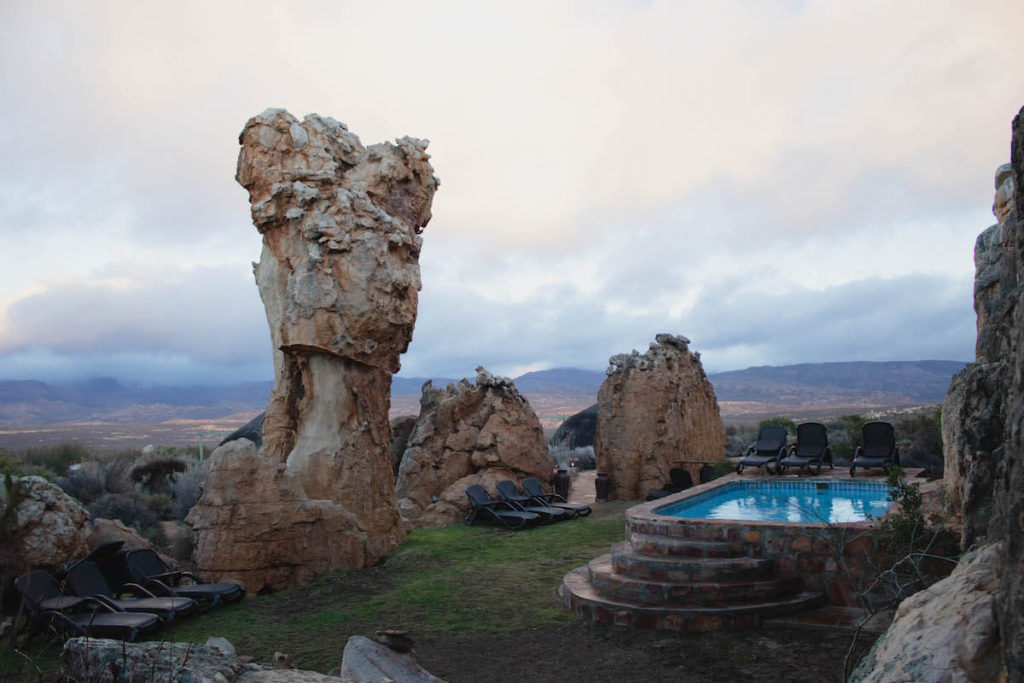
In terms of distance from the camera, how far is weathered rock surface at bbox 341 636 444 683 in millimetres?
5078

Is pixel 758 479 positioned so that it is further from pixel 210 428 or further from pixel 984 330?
pixel 210 428

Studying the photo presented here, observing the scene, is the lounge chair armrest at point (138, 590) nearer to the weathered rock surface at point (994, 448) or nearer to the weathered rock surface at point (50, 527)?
the weathered rock surface at point (50, 527)

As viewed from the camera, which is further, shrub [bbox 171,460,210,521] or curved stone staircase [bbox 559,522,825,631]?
shrub [bbox 171,460,210,521]

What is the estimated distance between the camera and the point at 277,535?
9.16 m

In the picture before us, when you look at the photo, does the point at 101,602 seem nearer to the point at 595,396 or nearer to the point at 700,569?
the point at 700,569

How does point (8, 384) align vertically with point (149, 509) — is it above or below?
above

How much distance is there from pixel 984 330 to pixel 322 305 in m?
8.16

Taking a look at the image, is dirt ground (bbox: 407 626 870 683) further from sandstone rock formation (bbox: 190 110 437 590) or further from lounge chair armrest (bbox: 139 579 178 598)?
sandstone rock formation (bbox: 190 110 437 590)

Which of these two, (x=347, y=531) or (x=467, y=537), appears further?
(x=467, y=537)

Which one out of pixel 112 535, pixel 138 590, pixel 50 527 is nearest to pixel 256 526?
pixel 138 590

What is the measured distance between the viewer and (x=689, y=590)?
6.71m

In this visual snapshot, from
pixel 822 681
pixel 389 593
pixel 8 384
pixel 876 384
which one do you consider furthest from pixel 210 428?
pixel 876 384

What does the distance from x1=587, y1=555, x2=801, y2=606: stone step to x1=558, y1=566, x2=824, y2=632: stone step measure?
0.18 feet

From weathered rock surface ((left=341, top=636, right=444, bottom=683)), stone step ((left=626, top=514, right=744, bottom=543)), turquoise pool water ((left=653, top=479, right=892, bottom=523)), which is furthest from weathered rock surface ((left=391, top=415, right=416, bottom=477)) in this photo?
weathered rock surface ((left=341, top=636, right=444, bottom=683))
